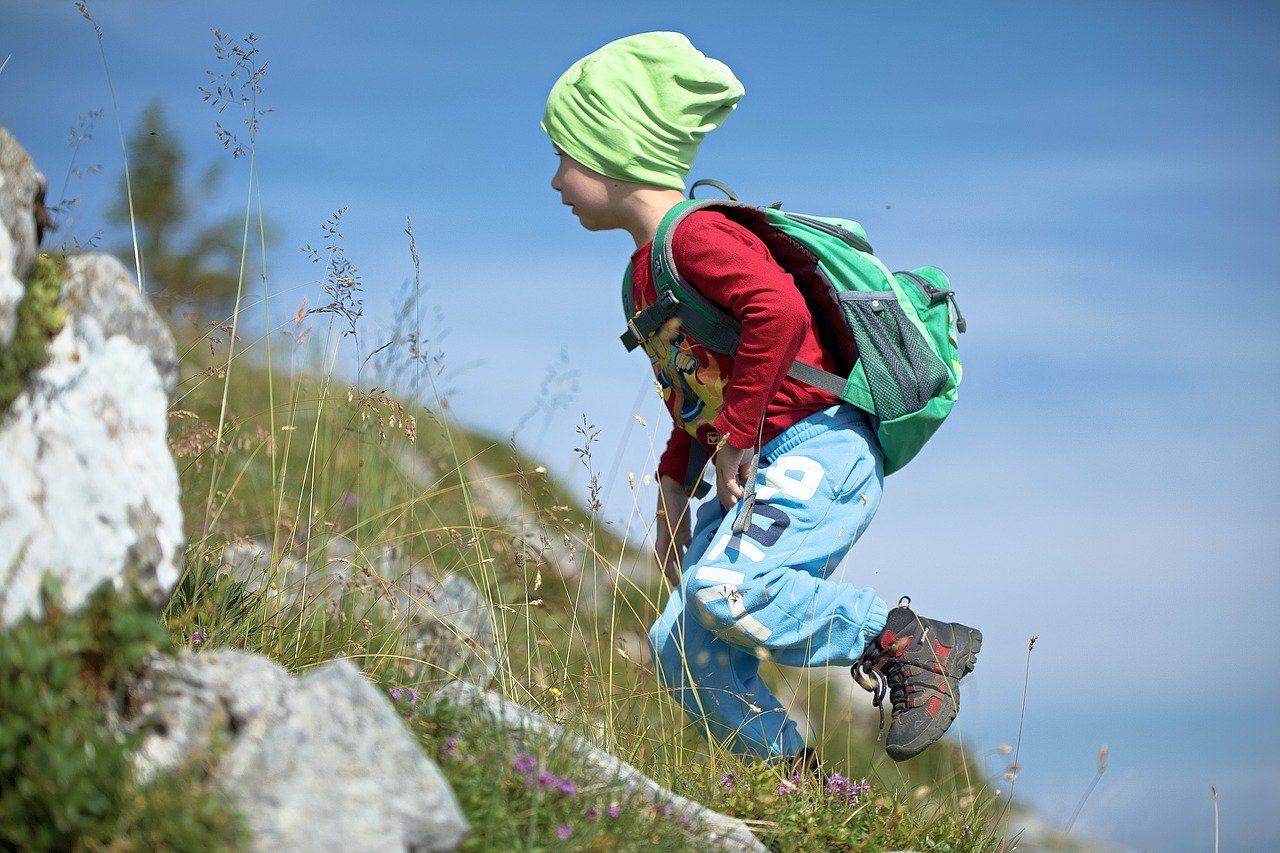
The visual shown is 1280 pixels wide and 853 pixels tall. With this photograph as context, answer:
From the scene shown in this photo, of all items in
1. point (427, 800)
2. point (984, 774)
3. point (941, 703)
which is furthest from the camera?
point (941, 703)

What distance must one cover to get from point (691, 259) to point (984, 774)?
1.80m

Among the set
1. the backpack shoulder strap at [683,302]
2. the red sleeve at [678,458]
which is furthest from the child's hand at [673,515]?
the backpack shoulder strap at [683,302]

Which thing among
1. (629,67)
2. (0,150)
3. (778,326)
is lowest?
(0,150)

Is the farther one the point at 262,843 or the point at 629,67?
the point at 629,67

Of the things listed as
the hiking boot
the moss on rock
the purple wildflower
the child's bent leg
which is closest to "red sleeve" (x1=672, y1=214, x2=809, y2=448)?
the child's bent leg

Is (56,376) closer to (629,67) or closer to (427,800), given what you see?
(427,800)

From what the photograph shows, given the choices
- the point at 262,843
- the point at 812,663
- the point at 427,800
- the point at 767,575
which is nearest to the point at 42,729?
the point at 262,843

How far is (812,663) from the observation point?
3420 millimetres

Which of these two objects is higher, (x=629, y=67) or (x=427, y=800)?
(x=629, y=67)

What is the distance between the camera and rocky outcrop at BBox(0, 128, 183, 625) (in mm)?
1954

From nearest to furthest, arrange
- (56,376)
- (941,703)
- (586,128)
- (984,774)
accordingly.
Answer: (56,376) → (984,774) → (941,703) → (586,128)

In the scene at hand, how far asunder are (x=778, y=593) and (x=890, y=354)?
879mm

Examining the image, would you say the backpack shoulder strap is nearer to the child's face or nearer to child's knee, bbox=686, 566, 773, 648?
the child's face

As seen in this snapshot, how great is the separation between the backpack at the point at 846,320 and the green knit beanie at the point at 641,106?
0.75ft
